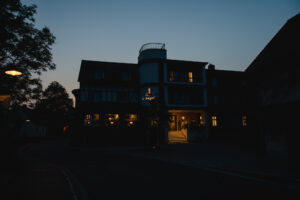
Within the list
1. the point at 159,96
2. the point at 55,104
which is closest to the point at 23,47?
the point at 159,96

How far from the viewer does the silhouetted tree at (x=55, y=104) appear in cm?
5562

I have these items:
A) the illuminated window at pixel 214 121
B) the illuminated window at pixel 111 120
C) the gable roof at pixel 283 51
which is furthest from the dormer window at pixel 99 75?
the gable roof at pixel 283 51

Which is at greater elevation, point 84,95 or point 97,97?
point 84,95

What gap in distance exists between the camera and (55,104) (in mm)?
61312

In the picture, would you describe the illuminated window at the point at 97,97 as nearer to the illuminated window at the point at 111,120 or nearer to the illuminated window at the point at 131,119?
the illuminated window at the point at 111,120

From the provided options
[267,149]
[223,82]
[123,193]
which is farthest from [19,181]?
[223,82]

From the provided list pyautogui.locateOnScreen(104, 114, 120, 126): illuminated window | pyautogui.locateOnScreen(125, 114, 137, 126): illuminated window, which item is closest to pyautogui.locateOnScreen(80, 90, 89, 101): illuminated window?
pyautogui.locateOnScreen(104, 114, 120, 126): illuminated window

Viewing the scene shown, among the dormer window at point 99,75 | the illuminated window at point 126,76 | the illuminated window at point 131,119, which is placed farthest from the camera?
the illuminated window at point 126,76

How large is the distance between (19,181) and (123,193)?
350 cm

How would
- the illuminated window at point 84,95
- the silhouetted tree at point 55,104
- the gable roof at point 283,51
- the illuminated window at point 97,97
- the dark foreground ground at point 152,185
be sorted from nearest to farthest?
the dark foreground ground at point 152,185 → the gable roof at point 283,51 → the illuminated window at point 84,95 → the illuminated window at point 97,97 → the silhouetted tree at point 55,104

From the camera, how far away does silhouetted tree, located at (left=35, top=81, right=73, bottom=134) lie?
55625 millimetres

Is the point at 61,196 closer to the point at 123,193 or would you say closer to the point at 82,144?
the point at 123,193

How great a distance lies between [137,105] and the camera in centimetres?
2516

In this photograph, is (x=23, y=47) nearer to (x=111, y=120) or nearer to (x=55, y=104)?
(x=111, y=120)
